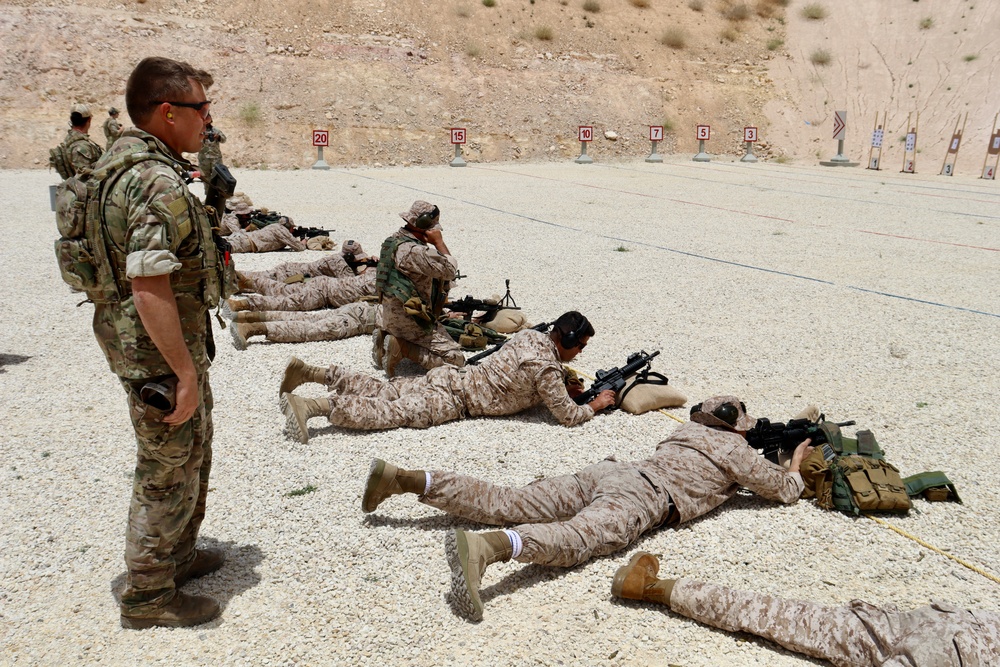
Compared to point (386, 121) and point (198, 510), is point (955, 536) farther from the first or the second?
point (386, 121)

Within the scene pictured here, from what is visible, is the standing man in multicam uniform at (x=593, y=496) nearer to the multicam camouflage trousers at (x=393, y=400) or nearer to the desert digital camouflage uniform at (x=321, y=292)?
the multicam camouflage trousers at (x=393, y=400)

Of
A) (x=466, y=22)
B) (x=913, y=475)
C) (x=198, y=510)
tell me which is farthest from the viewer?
(x=466, y=22)

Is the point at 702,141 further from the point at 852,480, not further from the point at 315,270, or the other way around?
the point at 852,480

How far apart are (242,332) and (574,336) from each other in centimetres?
346

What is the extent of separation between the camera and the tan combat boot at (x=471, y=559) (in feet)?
10.3

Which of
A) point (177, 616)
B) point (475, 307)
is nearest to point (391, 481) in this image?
point (177, 616)

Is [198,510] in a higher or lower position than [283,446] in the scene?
higher

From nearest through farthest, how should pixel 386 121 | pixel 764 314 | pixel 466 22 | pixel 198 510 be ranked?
pixel 198 510
pixel 764 314
pixel 386 121
pixel 466 22

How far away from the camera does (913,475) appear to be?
4.57 m

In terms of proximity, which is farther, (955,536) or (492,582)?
(955,536)

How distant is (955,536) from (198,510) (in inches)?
149

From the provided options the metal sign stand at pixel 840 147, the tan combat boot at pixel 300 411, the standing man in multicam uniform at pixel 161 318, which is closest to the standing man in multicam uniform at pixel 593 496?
the standing man in multicam uniform at pixel 161 318

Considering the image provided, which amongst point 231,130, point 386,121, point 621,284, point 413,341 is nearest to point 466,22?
point 386,121

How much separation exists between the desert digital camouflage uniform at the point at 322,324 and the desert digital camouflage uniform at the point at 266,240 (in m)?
4.07
